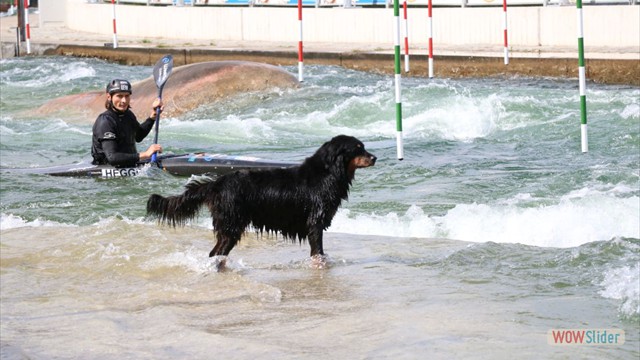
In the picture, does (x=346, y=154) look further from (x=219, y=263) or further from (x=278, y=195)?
(x=219, y=263)

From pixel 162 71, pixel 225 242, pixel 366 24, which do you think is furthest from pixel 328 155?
pixel 366 24

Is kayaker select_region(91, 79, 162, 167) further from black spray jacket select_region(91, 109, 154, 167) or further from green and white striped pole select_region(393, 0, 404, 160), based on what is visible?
green and white striped pole select_region(393, 0, 404, 160)

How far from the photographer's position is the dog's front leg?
7.19m

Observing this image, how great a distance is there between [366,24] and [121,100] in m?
12.4

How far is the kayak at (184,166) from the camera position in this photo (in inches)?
421

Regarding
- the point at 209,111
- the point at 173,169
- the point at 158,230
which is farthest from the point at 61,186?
the point at 209,111

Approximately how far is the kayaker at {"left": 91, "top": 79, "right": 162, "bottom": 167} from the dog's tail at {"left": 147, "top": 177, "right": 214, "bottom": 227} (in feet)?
9.33

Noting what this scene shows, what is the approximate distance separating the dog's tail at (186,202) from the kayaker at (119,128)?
2.84m

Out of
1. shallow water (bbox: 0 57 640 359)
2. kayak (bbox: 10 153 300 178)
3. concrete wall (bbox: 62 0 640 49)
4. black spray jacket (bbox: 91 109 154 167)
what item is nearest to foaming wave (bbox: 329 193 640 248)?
shallow water (bbox: 0 57 640 359)

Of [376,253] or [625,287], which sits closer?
[625,287]

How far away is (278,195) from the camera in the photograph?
706cm

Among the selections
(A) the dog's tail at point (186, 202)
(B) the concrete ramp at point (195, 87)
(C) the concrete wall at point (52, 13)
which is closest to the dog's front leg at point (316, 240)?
(A) the dog's tail at point (186, 202)

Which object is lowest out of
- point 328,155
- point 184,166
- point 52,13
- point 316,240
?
point 316,240

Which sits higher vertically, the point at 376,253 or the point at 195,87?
the point at 195,87
